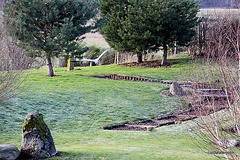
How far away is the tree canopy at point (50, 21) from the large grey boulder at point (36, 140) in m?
10.7

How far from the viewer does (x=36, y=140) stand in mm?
5551

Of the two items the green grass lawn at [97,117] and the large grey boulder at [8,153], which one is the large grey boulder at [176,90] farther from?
the large grey boulder at [8,153]

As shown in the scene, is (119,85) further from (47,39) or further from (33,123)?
(33,123)

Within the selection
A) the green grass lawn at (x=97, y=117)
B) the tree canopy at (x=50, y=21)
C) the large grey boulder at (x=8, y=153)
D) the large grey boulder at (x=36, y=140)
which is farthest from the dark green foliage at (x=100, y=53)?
the large grey boulder at (x=8, y=153)

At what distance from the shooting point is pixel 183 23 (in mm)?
21328

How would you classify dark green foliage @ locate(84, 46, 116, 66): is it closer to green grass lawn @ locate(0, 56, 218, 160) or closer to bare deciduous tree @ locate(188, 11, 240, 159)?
green grass lawn @ locate(0, 56, 218, 160)

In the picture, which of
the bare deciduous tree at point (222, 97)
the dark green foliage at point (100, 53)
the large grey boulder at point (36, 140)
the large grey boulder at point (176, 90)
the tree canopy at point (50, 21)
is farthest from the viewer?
the dark green foliage at point (100, 53)

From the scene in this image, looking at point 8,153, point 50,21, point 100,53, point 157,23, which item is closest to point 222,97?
point 8,153

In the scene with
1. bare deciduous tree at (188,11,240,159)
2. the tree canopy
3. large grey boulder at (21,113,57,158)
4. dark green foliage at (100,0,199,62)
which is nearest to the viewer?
bare deciduous tree at (188,11,240,159)

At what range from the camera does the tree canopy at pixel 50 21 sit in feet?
52.1

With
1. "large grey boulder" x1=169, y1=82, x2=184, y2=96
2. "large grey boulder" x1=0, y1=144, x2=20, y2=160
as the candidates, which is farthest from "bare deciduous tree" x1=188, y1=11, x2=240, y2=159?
"large grey boulder" x1=169, y1=82, x2=184, y2=96

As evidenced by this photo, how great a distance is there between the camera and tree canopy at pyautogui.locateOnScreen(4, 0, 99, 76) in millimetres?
15883

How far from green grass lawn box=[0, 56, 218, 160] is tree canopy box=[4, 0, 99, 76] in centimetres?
206

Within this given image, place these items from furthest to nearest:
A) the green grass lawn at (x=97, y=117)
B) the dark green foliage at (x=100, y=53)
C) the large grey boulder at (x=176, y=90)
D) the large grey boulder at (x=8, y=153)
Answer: the dark green foliage at (x=100, y=53) → the large grey boulder at (x=176, y=90) → the green grass lawn at (x=97, y=117) → the large grey boulder at (x=8, y=153)
